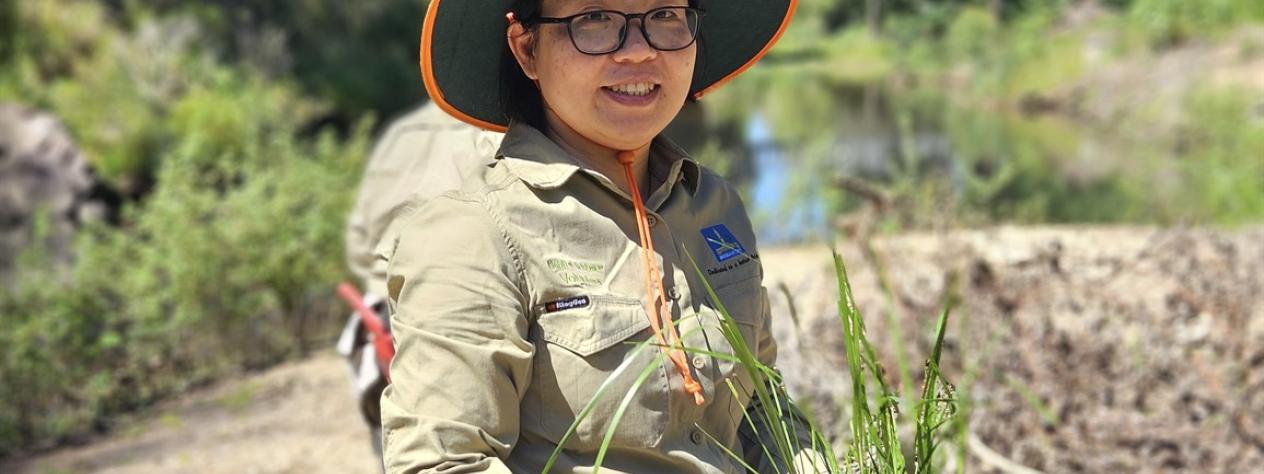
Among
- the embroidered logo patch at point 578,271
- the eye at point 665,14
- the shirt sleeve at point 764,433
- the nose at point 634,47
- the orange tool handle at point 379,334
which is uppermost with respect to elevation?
the eye at point 665,14

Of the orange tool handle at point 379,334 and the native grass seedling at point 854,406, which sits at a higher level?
the native grass seedling at point 854,406

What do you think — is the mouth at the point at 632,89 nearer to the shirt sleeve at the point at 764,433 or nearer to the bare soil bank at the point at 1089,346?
the shirt sleeve at the point at 764,433

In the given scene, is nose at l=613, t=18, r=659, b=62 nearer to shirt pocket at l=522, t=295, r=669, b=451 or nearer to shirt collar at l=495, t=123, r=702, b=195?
shirt collar at l=495, t=123, r=702, b=195

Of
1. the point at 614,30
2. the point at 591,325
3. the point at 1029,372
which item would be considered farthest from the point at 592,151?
the point at 1029,372

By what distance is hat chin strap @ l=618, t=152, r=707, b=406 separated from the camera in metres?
1.75

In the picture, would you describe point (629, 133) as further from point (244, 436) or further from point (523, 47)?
point (244, 436)

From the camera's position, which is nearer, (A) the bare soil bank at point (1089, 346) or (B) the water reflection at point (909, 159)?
(A) the bare soil bank at point (1089, 346)

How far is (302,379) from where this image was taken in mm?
6812

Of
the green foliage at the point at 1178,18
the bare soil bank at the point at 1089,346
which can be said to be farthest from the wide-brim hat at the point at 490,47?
the green foliage at the point at 1178,18

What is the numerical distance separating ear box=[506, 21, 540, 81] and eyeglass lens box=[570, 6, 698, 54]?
0.37 ft

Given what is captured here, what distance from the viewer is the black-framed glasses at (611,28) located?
5.88 ft

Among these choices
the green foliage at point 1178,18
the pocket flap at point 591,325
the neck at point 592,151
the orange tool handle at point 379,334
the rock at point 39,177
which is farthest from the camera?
the green foliage at point 1178,18

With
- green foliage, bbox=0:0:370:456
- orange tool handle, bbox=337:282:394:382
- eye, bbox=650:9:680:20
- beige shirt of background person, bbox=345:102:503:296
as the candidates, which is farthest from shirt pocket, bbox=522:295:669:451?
green foliage, bbox=0:0:370:456

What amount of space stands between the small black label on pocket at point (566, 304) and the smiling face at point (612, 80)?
25 centimetres
